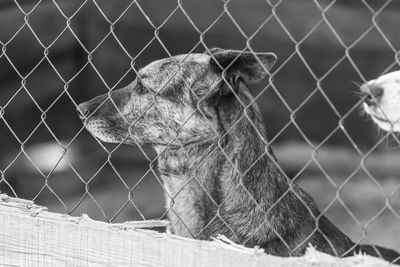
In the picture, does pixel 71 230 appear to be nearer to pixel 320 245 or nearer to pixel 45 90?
pixel 320 245

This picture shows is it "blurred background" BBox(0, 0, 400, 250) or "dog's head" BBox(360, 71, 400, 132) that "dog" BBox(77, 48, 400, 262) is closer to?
"dog's head" BBox(360, 71, 400, 132)

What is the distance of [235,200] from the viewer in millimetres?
Result: 3625

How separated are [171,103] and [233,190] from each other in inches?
23.6

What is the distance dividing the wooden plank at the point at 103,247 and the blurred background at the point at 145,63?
3.36 m

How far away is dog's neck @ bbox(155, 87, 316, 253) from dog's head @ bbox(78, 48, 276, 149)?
10 centimetres

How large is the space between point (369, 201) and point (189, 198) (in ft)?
14.0

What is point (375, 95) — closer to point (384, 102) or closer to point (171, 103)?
point (384, 102)

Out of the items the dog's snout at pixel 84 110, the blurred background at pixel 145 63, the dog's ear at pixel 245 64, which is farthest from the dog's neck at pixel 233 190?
the blurred background at pixel 145 63

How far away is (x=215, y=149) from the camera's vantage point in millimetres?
3783

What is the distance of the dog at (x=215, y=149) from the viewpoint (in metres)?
3.58

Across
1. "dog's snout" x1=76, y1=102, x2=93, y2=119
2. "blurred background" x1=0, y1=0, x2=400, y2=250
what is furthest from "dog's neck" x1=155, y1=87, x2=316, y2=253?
"blurred background" x1=0, y1=0, x2=400, y2=250

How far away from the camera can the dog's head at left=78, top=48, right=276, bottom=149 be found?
381 centimetres

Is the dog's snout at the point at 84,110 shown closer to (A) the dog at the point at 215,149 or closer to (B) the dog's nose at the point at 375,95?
(A) the dog at the point at 215,149

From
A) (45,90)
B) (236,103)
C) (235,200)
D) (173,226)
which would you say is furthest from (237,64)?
(45,90)
